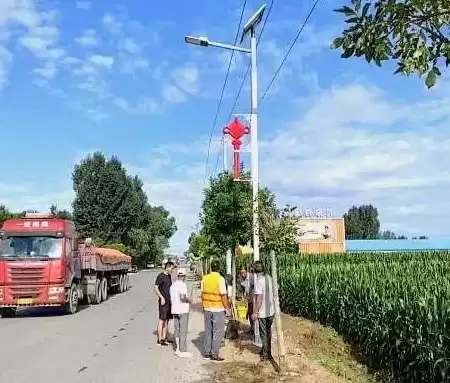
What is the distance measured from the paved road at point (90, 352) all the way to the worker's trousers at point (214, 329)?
→ 35 cm

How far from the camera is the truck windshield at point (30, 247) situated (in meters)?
21.4

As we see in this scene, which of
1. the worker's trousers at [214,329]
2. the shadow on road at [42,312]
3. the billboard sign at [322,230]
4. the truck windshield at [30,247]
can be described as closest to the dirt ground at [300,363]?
the worker's trousers at [214,329]

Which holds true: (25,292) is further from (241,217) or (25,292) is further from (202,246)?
(202,246)

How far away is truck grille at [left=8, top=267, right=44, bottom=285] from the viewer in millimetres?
20953

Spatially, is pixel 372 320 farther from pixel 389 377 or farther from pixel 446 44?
pixel 446 44

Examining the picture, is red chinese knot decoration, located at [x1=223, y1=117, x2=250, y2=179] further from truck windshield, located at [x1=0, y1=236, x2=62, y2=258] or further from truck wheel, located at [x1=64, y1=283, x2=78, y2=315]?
truck wheel, located at [x1=64, y1=283, x2=78, y2=315]

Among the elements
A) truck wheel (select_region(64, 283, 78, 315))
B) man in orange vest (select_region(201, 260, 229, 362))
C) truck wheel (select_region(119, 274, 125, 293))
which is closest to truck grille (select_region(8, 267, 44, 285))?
truck wheel (select_region(64, 283, 78, 315))

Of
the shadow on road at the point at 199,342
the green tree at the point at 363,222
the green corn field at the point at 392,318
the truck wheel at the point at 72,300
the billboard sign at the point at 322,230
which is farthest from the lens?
the green tree at the point at 363,222

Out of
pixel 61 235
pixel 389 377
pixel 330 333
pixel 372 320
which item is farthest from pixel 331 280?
pixel 61 235

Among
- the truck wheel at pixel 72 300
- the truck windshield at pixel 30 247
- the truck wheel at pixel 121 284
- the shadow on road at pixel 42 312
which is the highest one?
the truck windshield at pixel 30 247

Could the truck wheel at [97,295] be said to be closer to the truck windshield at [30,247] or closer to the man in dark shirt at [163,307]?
the truck windshield at [30,247]

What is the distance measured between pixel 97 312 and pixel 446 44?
20573mm

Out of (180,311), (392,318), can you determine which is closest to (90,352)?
(180,311)

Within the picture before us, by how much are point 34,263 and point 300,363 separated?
12.8 m
